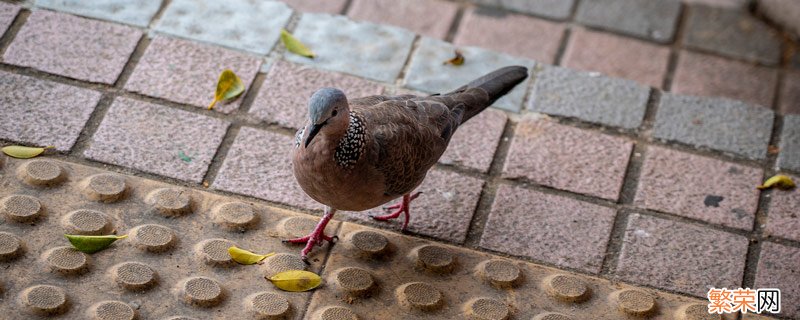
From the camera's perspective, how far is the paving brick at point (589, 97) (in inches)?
166

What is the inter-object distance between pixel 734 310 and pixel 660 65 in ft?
5.06

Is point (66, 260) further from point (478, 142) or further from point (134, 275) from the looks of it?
point (478, 142)

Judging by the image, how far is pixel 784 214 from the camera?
3.82m

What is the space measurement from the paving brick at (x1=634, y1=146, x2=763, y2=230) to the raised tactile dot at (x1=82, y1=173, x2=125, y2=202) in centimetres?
214

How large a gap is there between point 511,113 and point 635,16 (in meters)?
1.11

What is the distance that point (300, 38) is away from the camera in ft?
14.5

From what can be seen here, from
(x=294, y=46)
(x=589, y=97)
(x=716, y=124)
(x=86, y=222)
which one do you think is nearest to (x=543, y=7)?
(x=589, y=97)

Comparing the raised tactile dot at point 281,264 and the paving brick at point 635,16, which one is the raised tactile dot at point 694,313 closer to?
the raised tactile dot at point 281,264

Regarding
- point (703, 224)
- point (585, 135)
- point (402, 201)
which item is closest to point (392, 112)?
point (402, 201)

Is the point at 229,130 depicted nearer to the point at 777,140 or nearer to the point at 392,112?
the point at 392,112

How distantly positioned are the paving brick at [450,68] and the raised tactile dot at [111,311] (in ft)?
5.76

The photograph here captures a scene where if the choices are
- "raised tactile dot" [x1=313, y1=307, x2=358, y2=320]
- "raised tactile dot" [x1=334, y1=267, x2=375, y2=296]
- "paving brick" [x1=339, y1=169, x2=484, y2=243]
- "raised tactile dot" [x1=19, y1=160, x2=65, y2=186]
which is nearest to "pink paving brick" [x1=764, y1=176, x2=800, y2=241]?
"paving brick" [x1=339, y1=169, x2=484, y2=243]

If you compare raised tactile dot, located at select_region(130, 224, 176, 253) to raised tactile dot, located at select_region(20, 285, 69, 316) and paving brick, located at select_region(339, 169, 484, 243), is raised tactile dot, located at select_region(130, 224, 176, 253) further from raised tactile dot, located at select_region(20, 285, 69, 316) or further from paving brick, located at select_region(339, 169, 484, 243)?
paving brick, located at select_region(339, 169, 484, 243)

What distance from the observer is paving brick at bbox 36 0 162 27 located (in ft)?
14.3
